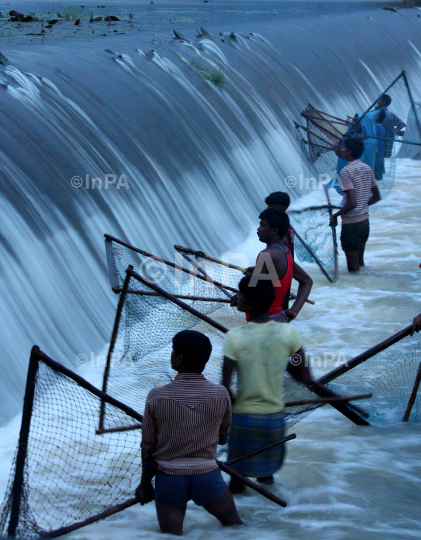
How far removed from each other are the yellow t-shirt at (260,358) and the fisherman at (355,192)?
13.8 ft

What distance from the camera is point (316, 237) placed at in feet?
26.8

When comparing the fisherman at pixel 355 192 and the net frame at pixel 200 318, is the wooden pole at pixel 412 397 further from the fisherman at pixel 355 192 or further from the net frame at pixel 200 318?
the fisherman at pixel 355 192

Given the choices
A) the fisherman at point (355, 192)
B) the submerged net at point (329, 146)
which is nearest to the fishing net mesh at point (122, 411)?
the fisherman at point (355, 192)

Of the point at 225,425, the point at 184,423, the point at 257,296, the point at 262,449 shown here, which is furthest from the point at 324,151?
the point at 184,423

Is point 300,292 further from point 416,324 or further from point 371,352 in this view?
point 416,324

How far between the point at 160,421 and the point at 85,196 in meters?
4.88

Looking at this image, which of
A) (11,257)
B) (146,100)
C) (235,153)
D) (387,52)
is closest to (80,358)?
(11,257)

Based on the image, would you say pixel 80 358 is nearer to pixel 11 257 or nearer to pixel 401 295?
pixel 11 257

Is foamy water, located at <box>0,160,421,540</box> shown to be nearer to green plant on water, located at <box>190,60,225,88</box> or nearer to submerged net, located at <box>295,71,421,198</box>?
submerged net, located at <box>295,71,421,198</box>

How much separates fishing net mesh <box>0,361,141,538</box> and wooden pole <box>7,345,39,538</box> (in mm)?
49

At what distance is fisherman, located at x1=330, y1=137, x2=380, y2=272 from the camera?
7598mm

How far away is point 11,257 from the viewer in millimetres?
6430

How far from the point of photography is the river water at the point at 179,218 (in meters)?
4.39

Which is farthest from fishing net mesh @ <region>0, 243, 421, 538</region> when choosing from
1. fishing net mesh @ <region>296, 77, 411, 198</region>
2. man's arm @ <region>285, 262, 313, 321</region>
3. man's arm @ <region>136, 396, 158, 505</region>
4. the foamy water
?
fishing net mesh @ <region>296, 77, 411, 198</region>
